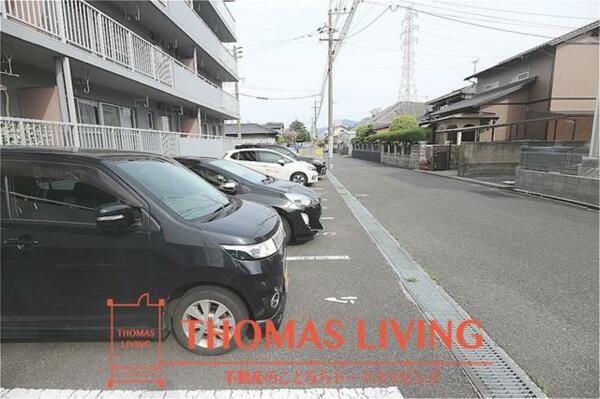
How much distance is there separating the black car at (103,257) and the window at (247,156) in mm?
9022

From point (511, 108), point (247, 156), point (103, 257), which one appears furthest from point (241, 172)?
point (511, 108)

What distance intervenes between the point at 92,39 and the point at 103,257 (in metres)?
6.46

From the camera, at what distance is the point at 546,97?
19.5 metres

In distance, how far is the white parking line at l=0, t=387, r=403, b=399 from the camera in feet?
7.34

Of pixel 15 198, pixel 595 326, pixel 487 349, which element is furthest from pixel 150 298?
pixel 595 326

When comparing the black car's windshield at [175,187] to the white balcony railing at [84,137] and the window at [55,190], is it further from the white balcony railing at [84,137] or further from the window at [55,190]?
the white balcony railing at [84,137]

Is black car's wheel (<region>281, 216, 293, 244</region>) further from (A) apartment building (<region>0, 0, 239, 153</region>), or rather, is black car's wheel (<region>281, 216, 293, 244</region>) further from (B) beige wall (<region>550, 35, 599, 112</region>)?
(B) beige wall (<region>550, 35, 599, 112</region>)

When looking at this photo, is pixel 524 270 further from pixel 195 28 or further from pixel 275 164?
pixel 195 28

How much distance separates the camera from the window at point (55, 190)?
2561mm

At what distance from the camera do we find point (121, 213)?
244 cm

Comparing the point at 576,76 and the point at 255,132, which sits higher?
the point at 576,76

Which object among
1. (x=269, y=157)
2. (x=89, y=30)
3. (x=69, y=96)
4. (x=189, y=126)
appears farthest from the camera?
(x=189, y=126)

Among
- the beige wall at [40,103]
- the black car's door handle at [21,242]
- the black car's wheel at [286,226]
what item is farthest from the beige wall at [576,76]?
the black car's door handle at [21,242]

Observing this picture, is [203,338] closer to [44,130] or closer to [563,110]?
[44,130]
